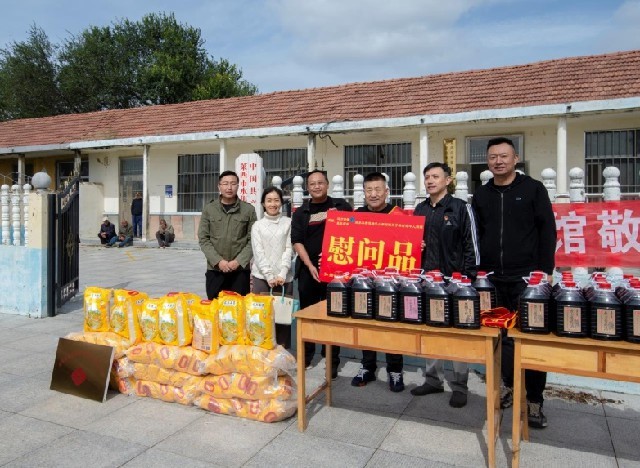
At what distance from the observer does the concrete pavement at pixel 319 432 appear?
2725 mm

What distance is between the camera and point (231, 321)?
132 inches

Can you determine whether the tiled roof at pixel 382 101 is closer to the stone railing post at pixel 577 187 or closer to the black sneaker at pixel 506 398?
the stone railing post at pixel 577 187

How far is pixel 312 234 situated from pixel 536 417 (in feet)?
6.69

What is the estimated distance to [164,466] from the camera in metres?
2.63

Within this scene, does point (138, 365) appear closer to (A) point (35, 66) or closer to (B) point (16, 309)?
(B) point (16, 309)

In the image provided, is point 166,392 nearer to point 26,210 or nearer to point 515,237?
point 515,237

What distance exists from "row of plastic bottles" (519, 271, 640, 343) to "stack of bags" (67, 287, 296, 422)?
1.58m

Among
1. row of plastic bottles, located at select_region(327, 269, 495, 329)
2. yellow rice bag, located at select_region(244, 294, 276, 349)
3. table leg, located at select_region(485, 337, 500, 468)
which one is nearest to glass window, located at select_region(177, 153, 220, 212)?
yellow rice bag, located at select_region(244, 294, 276, 349)

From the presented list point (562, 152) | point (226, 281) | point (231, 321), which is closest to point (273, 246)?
point (226, 281)

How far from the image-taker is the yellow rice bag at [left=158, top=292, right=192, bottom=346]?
3.50 m

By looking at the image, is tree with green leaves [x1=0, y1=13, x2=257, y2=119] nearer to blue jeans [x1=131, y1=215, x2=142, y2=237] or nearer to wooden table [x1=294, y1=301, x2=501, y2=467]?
blue jeans [x1=131, y1=215, x2=142, y2=237]

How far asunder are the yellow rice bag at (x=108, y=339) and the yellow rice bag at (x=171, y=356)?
0.24ft

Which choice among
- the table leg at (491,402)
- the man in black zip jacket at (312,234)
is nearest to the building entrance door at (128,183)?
the man in black zip jacket at (312,234)

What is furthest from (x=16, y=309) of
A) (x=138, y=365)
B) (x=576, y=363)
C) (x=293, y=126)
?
(x=293, y=126)
